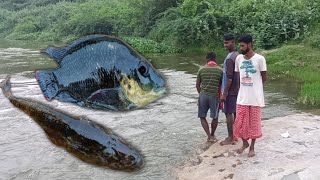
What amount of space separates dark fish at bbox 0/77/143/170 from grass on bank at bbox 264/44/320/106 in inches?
176

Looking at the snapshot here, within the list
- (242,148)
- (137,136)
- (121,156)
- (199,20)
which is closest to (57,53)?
(121,156)

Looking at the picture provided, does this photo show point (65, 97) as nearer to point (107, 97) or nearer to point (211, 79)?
point (107, 97)

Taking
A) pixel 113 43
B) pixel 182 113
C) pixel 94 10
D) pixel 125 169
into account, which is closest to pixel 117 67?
pixel 113 43

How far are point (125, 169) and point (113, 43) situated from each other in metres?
1.66

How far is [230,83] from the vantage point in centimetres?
521

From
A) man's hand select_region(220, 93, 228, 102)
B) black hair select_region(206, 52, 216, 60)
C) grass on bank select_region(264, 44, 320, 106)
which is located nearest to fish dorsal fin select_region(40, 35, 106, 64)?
black hair select_region(206, 52, 216, 60)

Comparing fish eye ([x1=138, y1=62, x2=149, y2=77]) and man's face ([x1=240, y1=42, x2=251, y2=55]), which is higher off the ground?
man's face ([x1=240, y1=42, x2=251, y2=55])

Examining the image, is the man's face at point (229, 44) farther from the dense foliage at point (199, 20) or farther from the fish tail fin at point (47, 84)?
the dense foliage at point (199, 20)

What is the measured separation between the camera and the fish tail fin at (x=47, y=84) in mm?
4348

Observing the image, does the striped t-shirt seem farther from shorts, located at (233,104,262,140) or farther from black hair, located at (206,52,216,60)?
shorts, located at (233,104,262,140)

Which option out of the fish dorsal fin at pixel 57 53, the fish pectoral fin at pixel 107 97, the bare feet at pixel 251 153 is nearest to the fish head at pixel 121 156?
the fish pectoral fin at pixel 107 97

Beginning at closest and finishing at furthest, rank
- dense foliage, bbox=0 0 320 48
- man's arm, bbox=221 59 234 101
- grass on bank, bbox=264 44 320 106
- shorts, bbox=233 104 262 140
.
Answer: shorts, bbox=233 104 262 140 → man's arm, bbox=221 59 234 101 → grass on bank, bbox=264 44 320 106 → dense foliage, bbox=0 0 320 48

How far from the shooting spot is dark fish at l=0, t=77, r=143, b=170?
5414 mm

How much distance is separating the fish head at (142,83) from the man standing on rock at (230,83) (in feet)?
3.58
